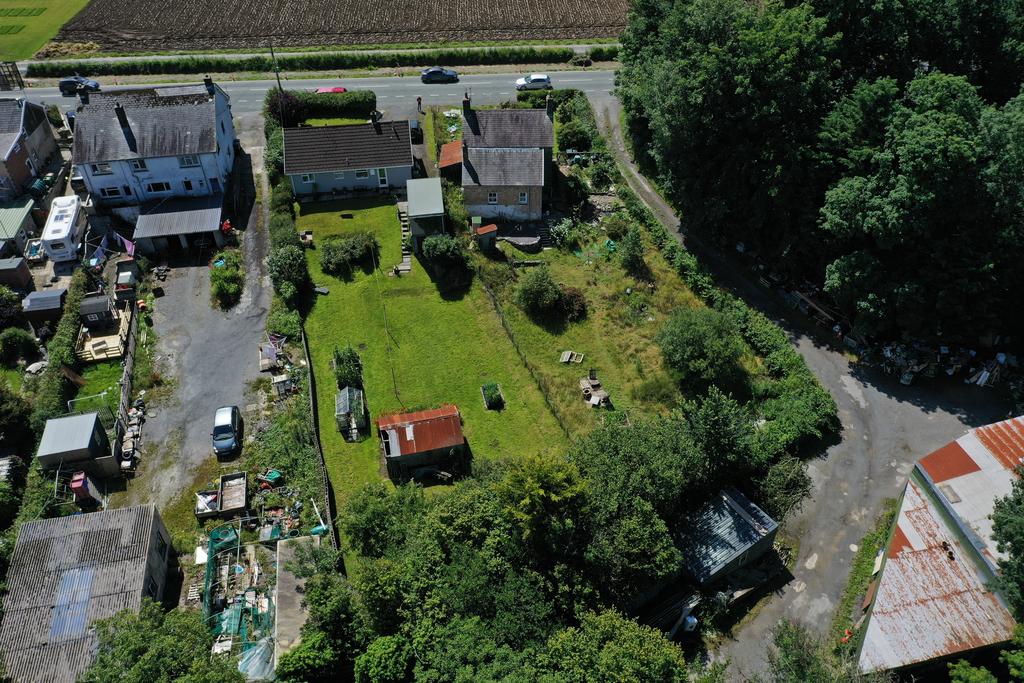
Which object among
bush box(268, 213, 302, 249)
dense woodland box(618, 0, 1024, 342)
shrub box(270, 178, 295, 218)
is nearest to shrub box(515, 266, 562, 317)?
dense woodland box(618, 0, 1024, 342)

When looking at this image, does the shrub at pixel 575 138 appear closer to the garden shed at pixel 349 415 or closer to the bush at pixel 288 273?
the bush at pixel 288 273

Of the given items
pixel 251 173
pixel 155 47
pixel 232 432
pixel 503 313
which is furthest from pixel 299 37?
pixel 232 432

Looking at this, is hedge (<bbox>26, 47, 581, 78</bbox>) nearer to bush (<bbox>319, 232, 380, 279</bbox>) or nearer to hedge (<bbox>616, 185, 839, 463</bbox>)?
bush (<bbox>319, 232, 380, 279</bbox>)

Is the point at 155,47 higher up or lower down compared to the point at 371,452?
higher up

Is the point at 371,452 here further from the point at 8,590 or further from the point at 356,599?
the point at 8,590

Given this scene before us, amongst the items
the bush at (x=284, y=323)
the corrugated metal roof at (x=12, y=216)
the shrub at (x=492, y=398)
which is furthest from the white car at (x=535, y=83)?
the corrugated metal roof at (x=12, y=216)

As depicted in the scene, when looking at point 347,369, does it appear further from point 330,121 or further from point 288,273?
point 330,121

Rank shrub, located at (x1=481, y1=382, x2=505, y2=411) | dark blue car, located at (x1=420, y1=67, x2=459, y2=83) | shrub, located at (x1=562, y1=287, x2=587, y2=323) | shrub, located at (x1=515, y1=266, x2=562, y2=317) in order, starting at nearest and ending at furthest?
shrub, located at (x1=481, y1=382, x2=505, y2=411) < shrub, located at (x1=515, y1=266, x2=562, y2=317) < shrub, located at (x1=562, y1=287, x2=587, y2=323) < dark blue car, located at (x1=420, y1=67, x2=459, y2=83)
